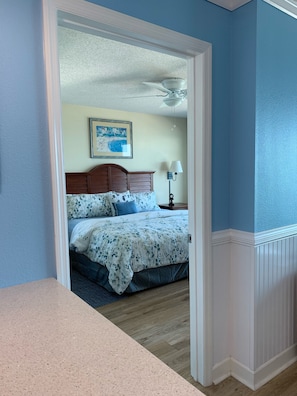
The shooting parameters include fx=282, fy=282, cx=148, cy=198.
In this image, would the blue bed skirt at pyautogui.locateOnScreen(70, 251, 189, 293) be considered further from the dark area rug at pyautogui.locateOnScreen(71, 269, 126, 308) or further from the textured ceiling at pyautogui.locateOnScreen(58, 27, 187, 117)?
the textured ceiling at pyautogui.locateOnScreen(58, 27, 187, 117)

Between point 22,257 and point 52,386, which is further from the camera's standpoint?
point 22,257

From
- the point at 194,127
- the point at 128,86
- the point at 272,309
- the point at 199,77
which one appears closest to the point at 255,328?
→ the point at 272,309

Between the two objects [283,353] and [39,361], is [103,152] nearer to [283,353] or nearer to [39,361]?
[283,353]

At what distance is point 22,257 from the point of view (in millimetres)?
1199

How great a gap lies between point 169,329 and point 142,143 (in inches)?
148

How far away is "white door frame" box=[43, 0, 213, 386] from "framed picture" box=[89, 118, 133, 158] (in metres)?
3.37

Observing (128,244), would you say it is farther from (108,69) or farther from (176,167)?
(176,167)

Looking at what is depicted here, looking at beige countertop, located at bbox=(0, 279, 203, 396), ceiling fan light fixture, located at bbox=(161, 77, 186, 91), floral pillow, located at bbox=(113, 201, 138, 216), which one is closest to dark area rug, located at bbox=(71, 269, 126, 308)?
floral pillow, located at bbox=(113, 201, 138, 216)

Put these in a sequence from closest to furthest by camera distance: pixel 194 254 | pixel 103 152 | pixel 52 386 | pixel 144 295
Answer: pixel 52 386 < pixel 194 254 < pixel 144 295 < pixel 103 152

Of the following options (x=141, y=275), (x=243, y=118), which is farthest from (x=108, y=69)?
(x=141, y=275)

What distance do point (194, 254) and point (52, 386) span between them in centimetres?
135

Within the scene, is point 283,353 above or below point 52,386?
below

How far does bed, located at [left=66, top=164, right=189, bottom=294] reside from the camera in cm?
318

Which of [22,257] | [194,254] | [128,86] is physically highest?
[128,86]
